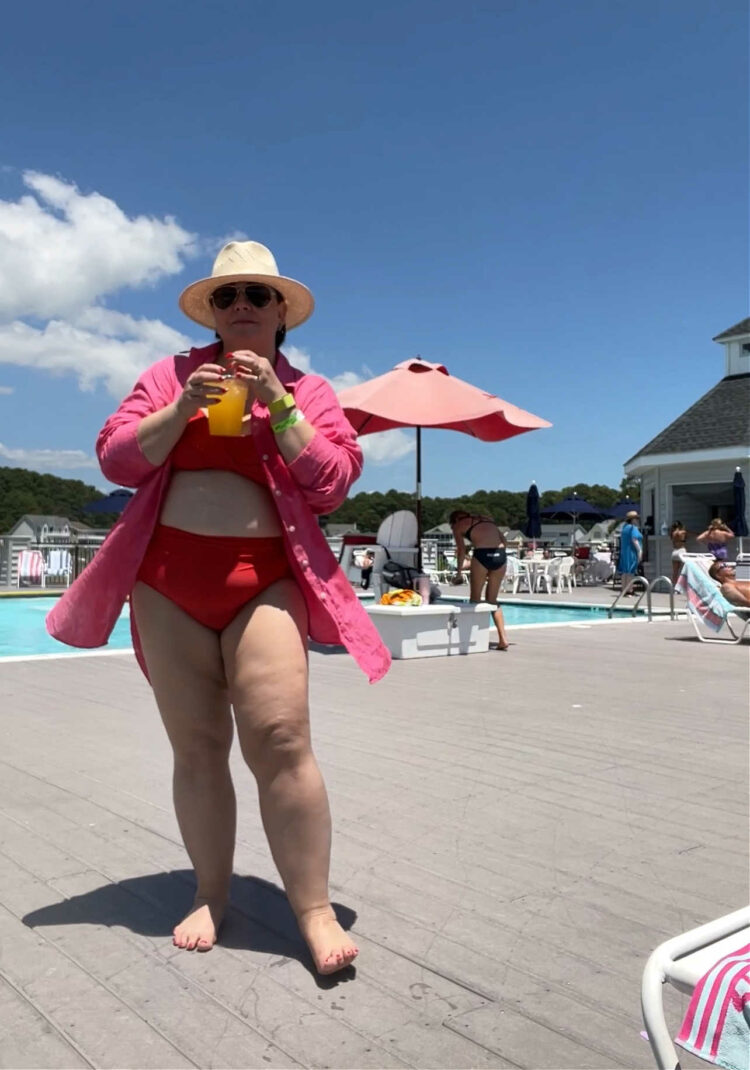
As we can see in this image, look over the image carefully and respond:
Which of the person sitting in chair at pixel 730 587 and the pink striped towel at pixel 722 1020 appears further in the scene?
the person sitting in chair at pixel 730 587

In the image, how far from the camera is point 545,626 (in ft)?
36.1

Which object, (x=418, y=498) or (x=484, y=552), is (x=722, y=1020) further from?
(x=418, y=498)

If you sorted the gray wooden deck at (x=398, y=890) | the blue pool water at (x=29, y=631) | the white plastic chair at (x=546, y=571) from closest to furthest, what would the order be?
the gray wooden deck at (x=398, y=890), the blue pool water at (x=29, y=631), the white plastic chair at (x=546, y=571)

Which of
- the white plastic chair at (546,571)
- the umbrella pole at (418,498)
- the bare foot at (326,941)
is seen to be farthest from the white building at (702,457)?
the bare foot at (326,941)

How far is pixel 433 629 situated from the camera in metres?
8.41

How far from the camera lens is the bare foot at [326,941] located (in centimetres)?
217

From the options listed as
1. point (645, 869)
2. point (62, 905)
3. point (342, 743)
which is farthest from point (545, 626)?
point (62, 905)

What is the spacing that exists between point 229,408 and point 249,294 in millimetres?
463

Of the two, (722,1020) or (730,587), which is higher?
(730,587)

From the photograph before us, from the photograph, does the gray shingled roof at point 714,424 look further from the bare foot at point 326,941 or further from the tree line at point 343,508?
the bare foot at point 326,941

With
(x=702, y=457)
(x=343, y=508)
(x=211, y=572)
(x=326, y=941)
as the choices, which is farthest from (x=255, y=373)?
(x=343, y=508)

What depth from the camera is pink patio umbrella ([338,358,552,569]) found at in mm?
8492

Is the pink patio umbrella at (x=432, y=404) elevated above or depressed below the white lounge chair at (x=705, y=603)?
above

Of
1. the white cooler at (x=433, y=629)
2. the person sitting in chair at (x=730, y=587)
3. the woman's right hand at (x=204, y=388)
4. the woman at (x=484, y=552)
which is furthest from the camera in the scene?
the person sitting in chair at (x=730, y=587)
